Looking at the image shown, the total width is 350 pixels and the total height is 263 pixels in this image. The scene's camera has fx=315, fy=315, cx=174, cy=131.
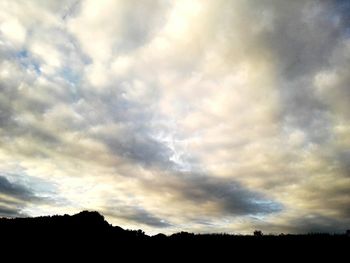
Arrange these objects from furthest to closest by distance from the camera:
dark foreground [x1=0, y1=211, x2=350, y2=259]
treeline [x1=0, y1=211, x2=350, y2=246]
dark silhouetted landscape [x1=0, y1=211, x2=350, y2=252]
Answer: treeline [x1=0, y1=211, x2=350, y2=246]
dark silhouetted landscape [x1=0, y1=211, x2=350, y2=252]
dark foreground [x1=0, y1=211, x2=350, y2=259]

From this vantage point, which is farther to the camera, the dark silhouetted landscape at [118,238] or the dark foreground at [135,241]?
the dark silhouetted landscape at [118,238]

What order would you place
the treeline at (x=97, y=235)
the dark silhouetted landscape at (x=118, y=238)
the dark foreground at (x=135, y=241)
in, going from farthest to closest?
the treeline at (x=97, y=235) → the dark silhouetted landscape at (x=118, y=238) → the dark foreground at (x=135, y=241)

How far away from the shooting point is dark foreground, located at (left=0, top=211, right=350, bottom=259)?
1928 centimetres

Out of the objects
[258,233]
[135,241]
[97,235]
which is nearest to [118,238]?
[135,241]

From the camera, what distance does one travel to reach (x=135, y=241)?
25328 mm

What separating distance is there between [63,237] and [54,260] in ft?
9.58

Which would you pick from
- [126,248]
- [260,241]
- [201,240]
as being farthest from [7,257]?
[260,241]

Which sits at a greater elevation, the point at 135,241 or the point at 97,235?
the point at 97,235

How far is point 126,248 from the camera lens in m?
24.0

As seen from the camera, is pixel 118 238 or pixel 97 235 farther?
pixel 97 235

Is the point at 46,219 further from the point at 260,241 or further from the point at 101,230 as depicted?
the point at 260,241

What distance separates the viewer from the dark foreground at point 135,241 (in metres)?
19.3

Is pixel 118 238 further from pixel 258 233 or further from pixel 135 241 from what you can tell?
pixel 258 233

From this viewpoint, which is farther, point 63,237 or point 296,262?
point 63,237
